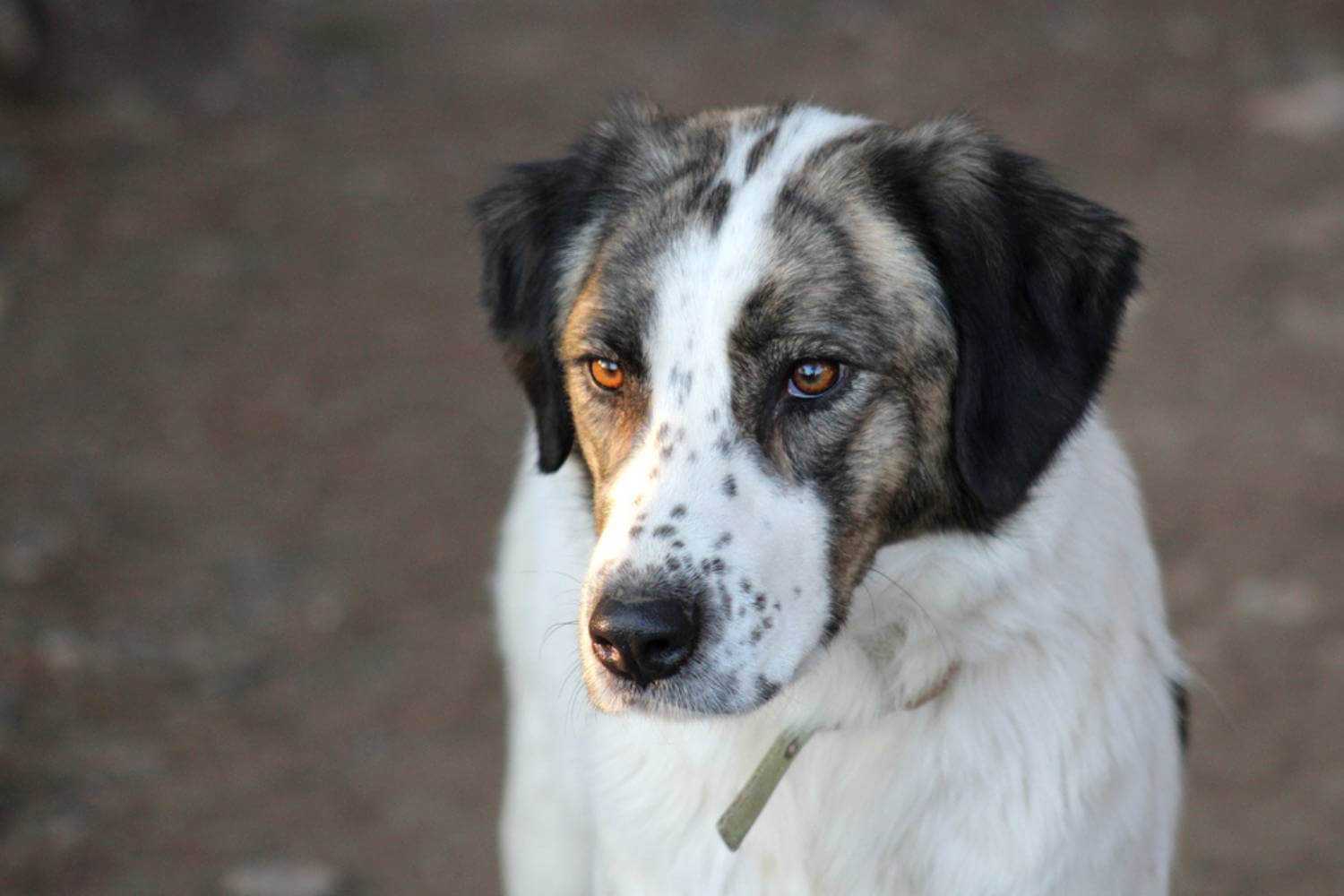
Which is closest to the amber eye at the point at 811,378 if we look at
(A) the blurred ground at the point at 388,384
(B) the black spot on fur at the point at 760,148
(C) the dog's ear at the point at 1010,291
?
(C) the dog's ear at the point at 1010,291

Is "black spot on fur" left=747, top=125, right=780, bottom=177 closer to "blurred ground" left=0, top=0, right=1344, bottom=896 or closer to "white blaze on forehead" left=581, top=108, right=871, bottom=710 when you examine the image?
"white blaze on forehead" left=581, top=108, right=871, bottom=710

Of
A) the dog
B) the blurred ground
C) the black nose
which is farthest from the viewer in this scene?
the blurred ground

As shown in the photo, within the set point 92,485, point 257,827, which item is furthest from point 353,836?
point 92,485

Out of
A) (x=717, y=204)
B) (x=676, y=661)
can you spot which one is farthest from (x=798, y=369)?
(x=676, y=661)

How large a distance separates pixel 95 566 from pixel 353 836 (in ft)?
5.22

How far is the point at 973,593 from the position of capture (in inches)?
107

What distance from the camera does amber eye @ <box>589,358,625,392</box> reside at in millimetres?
2730

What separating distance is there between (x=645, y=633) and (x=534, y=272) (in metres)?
0.98

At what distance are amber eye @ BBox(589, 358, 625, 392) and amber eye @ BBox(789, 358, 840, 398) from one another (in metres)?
0.31

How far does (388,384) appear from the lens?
6.64 meters

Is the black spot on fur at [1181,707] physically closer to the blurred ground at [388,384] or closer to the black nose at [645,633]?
the blurred ground at [388,384]

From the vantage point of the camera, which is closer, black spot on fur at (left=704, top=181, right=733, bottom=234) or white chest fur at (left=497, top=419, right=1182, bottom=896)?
black spot on fur at (left=704, top=181, right=733, bottom=234)

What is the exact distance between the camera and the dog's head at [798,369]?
2455mm

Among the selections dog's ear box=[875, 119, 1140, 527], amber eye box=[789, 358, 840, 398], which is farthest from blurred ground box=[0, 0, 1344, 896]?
amber eye box=[789, 358, 840, 398]
